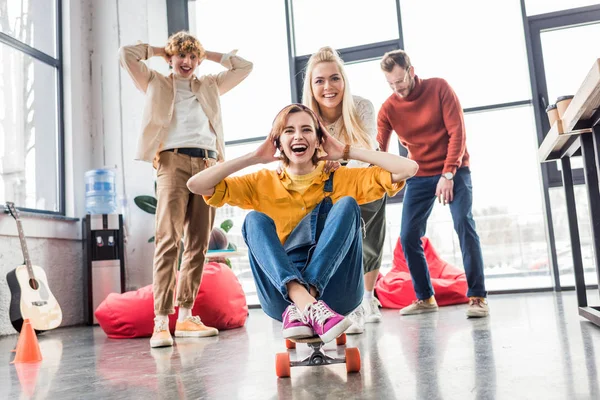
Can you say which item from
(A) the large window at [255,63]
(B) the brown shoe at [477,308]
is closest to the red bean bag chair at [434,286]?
(B) the brown shoe at [477,308]

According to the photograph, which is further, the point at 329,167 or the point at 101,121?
the point at 101,121

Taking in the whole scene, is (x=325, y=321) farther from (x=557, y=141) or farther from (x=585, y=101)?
(x=557, y=141)

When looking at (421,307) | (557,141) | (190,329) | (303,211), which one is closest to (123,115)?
(190,329)

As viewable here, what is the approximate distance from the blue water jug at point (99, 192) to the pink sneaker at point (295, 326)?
3.30 meters

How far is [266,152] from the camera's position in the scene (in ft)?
5.80

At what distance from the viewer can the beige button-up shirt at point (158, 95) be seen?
2639 mm

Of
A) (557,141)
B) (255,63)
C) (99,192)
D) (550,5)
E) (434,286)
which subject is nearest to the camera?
(557,141)

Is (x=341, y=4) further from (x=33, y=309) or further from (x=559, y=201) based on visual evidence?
(x=33, y=309)

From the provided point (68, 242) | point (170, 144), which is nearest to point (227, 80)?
point (170, 144)

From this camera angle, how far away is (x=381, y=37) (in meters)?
4.86

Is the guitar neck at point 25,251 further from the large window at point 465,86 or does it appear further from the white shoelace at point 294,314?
the white shoelace at point 294,314

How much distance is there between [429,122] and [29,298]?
260 cm

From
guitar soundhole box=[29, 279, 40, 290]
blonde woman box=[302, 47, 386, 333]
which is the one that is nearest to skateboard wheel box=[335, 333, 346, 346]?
blonde woman box=[302, 47, 386, 333]

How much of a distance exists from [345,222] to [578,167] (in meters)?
3.38
